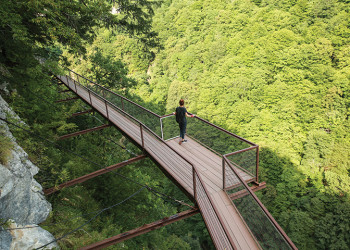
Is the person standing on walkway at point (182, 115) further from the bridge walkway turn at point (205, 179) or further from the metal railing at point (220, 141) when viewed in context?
the bridge walkway turn at point (205, 179)

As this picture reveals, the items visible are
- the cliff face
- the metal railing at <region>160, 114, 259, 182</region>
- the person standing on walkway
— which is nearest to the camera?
the cliff face

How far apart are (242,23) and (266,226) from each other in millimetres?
64153

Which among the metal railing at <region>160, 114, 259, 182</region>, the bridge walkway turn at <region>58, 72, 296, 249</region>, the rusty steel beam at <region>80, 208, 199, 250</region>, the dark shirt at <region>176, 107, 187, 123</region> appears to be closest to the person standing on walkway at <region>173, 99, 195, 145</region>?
the dark shirt at <region>176, 107, 187, 123</region>

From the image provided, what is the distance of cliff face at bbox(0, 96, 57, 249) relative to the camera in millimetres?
4145

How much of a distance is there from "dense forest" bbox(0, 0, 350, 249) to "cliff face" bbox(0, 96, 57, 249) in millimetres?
474

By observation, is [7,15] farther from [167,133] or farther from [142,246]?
[142,246]

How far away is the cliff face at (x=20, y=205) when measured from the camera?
163 inches

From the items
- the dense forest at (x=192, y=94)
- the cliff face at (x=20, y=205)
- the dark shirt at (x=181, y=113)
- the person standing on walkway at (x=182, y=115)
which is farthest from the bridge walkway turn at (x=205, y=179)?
the cliff face at (x=20, y=205)

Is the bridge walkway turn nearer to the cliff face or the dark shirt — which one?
the dark shirt

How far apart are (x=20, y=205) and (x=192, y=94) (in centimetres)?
4975

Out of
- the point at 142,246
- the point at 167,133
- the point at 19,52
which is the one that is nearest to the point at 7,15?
the point at 19,52

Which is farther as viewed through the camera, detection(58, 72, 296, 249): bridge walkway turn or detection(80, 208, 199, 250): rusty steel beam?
detection(80, 208, 199, 250): rusty steel beam

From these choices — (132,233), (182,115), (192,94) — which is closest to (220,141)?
(182,115)

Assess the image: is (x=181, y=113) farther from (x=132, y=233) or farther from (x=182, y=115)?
(x=132, y=233)
